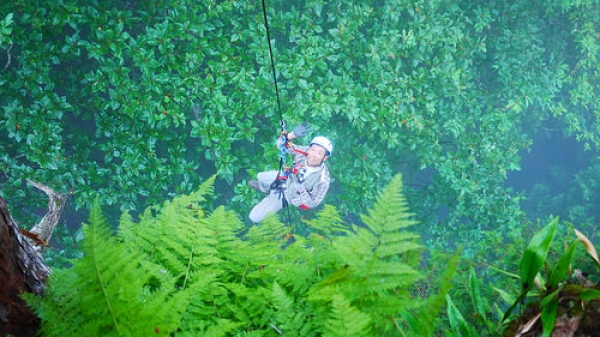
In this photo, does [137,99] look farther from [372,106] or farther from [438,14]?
[438,14]

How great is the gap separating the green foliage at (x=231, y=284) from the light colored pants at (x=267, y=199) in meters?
3.60

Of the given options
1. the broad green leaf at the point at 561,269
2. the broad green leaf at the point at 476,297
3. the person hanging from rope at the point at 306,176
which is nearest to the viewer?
the broad green leaf at the point at 561,269

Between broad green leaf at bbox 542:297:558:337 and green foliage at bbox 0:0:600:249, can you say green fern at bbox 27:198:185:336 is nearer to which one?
broad green leaf at bbox 542:297:558:337

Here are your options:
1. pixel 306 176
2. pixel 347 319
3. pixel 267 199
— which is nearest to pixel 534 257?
pixel 347 319

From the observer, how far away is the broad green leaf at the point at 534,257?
118cm

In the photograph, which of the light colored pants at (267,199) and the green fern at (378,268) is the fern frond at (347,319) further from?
the light colored pants at (267,199)

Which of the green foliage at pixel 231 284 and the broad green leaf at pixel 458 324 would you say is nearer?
the green foliage at pixel 231 284

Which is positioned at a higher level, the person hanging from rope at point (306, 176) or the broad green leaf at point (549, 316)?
the person hanging from rope at point (306, 176)

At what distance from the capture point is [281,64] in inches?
205

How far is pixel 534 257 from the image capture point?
1.20m

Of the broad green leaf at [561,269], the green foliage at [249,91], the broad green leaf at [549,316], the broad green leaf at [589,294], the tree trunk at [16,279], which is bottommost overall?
the broad green leaf at [549,316]

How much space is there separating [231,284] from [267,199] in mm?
4042

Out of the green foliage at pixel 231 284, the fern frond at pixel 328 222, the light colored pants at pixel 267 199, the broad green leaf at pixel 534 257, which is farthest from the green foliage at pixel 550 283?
the light colored pants at pixel 267 199

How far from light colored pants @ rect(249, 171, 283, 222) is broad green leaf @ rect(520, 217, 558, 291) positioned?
3736 millimetres
